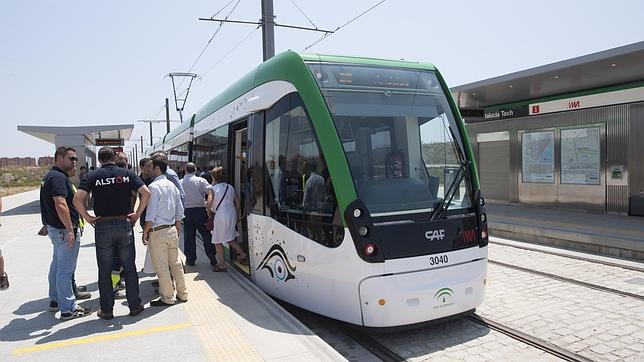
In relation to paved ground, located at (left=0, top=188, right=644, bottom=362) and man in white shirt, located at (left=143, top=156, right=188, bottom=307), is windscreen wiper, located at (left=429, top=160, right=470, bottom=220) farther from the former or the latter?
man in white shirt, located at (left=143, top=156, right=188, bottom=307)

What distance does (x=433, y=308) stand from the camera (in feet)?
14.4

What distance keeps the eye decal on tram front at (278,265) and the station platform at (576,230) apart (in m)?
6.75

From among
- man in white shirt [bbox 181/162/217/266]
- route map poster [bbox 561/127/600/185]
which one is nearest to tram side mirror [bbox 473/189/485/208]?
man in white shirt [bbox 181/162/217/266]

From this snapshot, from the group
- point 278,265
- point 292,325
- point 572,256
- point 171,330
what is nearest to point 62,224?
point 171,330

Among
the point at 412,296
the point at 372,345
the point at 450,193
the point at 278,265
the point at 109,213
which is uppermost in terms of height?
the point at 450,193

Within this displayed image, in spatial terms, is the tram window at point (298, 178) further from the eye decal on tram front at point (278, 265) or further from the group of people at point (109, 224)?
the group of people at point (109, 224)

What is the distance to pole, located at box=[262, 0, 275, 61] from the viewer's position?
11680mm

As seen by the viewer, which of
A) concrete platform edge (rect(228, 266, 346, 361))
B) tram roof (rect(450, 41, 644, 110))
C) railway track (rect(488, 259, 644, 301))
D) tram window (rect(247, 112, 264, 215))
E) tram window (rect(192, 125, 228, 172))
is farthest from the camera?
tram roof (rect(450, 41, 644, 110))

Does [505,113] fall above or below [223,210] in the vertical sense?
above

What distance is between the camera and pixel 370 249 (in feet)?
14.0

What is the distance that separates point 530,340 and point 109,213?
14.7 ft

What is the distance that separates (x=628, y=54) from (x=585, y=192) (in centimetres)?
512

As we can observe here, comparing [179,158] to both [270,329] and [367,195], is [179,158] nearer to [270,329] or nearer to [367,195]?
[270,329]

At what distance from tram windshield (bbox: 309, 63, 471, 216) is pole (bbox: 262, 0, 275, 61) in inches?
283
